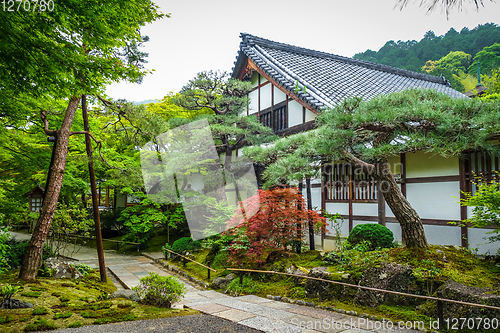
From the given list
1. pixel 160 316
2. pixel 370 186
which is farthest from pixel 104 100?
pixel 370 186

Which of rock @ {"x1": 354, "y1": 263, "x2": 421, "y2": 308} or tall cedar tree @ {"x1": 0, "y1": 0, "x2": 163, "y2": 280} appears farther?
rock @ {"x1": 354, "y1": 263, "x2": 421, "y2": 308}

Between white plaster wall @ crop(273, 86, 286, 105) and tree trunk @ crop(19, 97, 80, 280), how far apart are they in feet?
23.5

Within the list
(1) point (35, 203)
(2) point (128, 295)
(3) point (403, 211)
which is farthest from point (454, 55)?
(1) point (35, 203)

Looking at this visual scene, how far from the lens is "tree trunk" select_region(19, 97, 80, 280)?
25.8 feet

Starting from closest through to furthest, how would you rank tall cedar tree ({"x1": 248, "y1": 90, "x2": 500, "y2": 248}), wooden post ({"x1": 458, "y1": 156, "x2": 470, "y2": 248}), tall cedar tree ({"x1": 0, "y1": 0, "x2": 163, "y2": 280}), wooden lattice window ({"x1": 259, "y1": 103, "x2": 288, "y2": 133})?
tall cedar tree ({"x1": 0, "y1": 0, "x2": 163, "y2": 280}) < tall cedar tree ({"x1": 248, "y1": 90, "x2": 500, "y2": 248}) < wooden post ({"x1": 458, "y1": 156, "x2": 470, "y2": 248}) < wooden lattice window ({"x1": 259, "y1": 103, "x2": 288, "y2": 133})

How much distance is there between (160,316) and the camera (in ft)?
17.9

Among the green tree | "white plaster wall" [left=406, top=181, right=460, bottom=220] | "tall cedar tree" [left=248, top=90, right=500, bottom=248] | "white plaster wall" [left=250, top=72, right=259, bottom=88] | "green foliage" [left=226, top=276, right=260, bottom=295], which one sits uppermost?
the green tree

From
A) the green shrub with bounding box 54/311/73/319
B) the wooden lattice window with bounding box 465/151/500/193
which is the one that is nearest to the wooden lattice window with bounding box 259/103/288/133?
the wooden lattice window with bounding box 465/151/500/193

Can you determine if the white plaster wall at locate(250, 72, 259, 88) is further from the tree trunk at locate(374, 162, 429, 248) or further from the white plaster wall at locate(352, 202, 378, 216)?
the tree trunk at locate(374, 162, 429, 248)

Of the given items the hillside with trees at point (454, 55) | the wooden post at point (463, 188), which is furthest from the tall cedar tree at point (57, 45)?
the hillside with trees at point (454, 55)

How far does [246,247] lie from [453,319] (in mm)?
5117

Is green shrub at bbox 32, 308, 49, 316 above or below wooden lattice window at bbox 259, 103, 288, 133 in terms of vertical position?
below

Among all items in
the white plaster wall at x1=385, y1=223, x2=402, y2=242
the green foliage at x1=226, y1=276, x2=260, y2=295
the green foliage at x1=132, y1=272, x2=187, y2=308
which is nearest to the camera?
the green foliage at x1=132, y1=272, x2=187, y2=308

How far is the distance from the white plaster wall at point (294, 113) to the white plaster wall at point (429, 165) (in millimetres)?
4070
